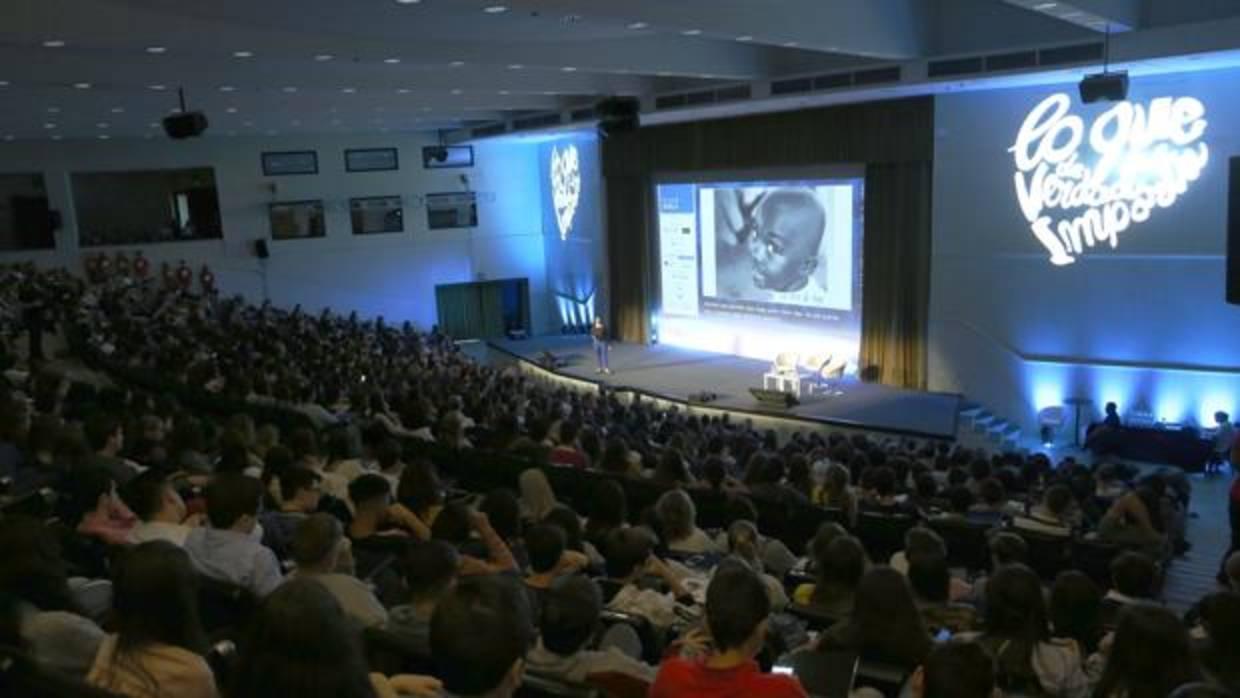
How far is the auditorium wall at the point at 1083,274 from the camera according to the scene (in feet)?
38.5

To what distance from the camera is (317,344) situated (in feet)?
43.9

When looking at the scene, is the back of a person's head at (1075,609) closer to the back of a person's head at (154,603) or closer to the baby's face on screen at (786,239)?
the back of a person's head at (154,603)

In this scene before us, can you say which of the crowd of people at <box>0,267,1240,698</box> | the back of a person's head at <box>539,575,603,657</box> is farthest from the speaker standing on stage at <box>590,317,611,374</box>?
the back of a person's head at <box>539,575,603,657</box>

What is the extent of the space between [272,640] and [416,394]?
731cm

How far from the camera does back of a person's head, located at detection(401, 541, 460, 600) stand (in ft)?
9.71

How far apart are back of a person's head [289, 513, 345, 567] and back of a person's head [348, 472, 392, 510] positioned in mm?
949

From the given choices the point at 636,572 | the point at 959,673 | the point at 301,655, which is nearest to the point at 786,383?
the point at 636,572

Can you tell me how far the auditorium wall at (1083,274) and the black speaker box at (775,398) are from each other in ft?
8.55

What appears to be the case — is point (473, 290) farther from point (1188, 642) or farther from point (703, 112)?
point (1188, 642)

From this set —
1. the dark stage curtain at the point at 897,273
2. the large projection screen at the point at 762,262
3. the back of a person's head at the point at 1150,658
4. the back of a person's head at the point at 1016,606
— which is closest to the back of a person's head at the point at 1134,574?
the back of a person's head at the point at 1016,606

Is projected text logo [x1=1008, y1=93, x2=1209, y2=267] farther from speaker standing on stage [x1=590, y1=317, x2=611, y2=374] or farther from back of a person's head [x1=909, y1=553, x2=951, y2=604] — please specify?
back of a person's head [x1=909, y1=553, x2=951, y2=604]

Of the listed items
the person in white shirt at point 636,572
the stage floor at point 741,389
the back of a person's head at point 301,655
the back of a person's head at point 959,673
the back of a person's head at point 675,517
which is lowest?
the stage floor at point 741,389

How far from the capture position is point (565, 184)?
23.2m

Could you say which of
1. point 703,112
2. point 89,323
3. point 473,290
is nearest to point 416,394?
point 89,323
